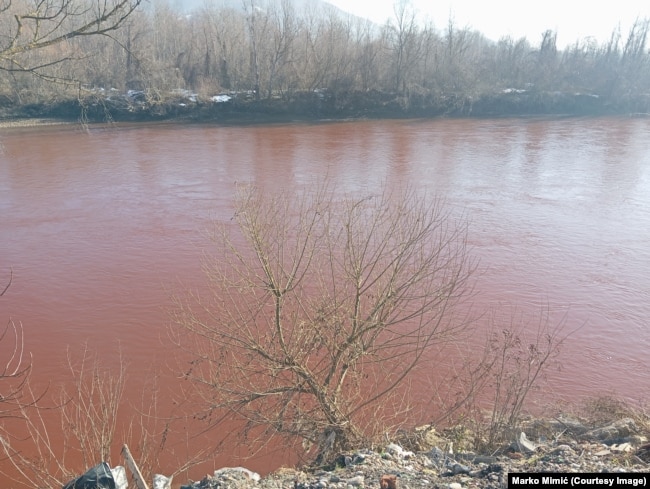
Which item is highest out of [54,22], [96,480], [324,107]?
[324,107]

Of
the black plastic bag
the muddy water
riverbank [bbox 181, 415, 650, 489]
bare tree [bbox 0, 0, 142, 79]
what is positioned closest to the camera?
bare tree [bbox 0, 0, 142, 79]

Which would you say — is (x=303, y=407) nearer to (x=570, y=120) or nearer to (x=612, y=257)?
(x=612, y=257)

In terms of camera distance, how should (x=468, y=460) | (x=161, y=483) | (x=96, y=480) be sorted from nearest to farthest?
(x=96, y=480) → (x=161, y=483) → (x=468, y=460)

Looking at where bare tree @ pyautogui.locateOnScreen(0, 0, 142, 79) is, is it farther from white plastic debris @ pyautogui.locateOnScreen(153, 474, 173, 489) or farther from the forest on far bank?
the forest on far bank

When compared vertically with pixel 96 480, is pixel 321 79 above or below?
above

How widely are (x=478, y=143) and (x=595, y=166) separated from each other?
572 centimetres

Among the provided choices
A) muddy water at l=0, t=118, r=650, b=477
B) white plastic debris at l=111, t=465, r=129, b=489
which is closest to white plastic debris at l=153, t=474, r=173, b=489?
white plastic debris at l=111, t=465, r=129, b=489

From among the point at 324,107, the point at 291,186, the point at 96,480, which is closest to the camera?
the point at 96,480

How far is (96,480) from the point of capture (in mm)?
3125

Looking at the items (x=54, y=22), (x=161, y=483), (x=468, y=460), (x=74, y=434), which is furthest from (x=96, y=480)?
(x=54, y=22)

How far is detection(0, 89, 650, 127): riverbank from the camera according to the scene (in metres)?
29.0

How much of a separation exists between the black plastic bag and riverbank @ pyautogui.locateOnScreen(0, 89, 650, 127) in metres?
27.4

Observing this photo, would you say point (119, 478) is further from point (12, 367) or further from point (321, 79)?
point (321, 79)

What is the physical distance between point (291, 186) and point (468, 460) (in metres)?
10.4
